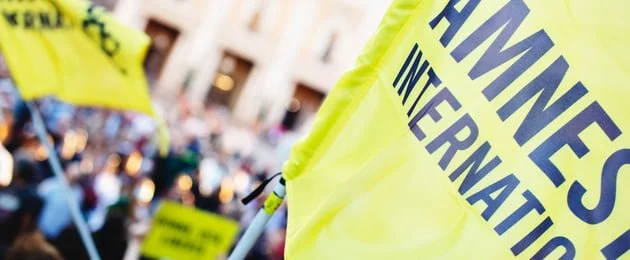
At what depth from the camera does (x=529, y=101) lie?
2.33 m

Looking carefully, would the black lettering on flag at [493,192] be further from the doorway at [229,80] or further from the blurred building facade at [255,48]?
the doorway at [229,80]

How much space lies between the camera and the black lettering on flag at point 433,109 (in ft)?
8.19

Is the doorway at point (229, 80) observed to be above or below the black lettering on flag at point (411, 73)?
above

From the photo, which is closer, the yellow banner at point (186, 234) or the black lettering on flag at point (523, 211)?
the black lettering on flag at point (523, 211)

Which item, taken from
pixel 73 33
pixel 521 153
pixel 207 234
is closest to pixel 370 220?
pixel 521 153

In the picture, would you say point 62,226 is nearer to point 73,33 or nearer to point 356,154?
point 73,33

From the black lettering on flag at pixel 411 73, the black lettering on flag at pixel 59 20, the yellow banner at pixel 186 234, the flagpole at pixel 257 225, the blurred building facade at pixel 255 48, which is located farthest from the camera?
the blurred building facade at pixel 255 48

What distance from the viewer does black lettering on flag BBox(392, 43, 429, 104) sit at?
2.61 m

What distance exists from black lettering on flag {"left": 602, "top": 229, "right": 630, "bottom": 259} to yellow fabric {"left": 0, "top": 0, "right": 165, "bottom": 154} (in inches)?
149

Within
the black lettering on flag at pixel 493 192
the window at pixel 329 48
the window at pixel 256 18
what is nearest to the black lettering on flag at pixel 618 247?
the black lettering on flag at pixel 493 192

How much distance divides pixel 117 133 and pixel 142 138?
540mm

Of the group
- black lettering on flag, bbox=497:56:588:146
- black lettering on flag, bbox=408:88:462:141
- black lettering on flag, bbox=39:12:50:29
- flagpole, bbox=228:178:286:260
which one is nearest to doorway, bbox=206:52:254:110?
black lettering on flag, bbox=39:12:50:29

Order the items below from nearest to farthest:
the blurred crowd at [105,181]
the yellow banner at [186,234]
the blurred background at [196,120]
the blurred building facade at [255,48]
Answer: the yellow banner at [186,234] < the blurred crowd at [105,181] < the blurred background at [196,120] < the blurred building facade at [255,48]

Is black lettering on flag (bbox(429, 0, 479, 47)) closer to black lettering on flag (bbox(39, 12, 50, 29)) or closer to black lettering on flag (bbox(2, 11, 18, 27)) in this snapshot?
black lettering on flag (bbox(2, 11, 18, 27))
